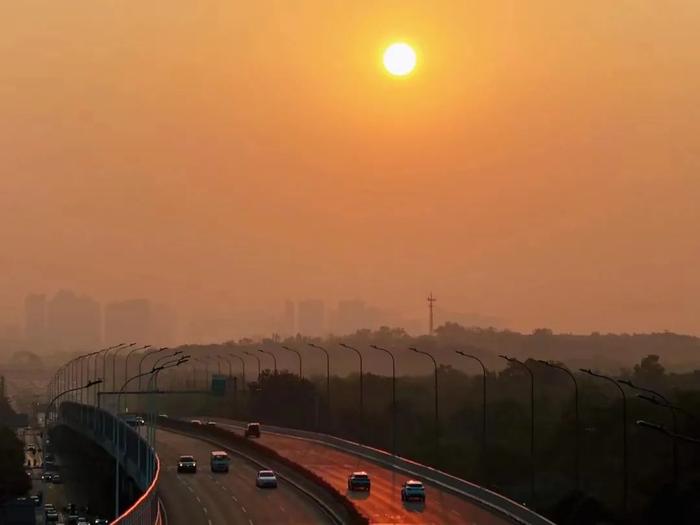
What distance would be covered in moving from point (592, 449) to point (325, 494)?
2322 inches

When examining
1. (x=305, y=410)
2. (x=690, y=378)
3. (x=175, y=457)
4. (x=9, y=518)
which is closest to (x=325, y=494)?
(x=9, y=518)

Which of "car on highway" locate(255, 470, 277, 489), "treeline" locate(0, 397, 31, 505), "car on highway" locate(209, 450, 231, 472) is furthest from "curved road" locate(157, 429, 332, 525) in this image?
"treeline" locate(0, 397, 31, 505)

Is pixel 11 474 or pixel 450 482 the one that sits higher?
pixel 450 482

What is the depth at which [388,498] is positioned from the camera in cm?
7931

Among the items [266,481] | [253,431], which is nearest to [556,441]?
[253,431]

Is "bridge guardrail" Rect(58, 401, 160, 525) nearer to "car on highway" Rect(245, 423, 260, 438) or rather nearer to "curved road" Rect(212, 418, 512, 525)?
"curved road" Rect(212, 418, 512, 525)

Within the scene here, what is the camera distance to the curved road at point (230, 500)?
71.4 m

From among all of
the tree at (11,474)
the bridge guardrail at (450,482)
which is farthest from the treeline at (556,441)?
the tree at (11,474)

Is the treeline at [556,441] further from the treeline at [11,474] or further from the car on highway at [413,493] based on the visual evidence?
the treeline at [11,474]

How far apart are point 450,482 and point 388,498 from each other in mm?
5541

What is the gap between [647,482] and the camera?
108 metres

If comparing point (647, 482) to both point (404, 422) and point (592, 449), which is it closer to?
point (592, 449)

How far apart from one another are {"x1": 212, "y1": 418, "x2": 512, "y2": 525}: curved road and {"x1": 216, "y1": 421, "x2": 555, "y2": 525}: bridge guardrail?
0.50 meters

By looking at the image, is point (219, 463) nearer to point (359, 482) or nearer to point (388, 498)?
point (359, 482)
